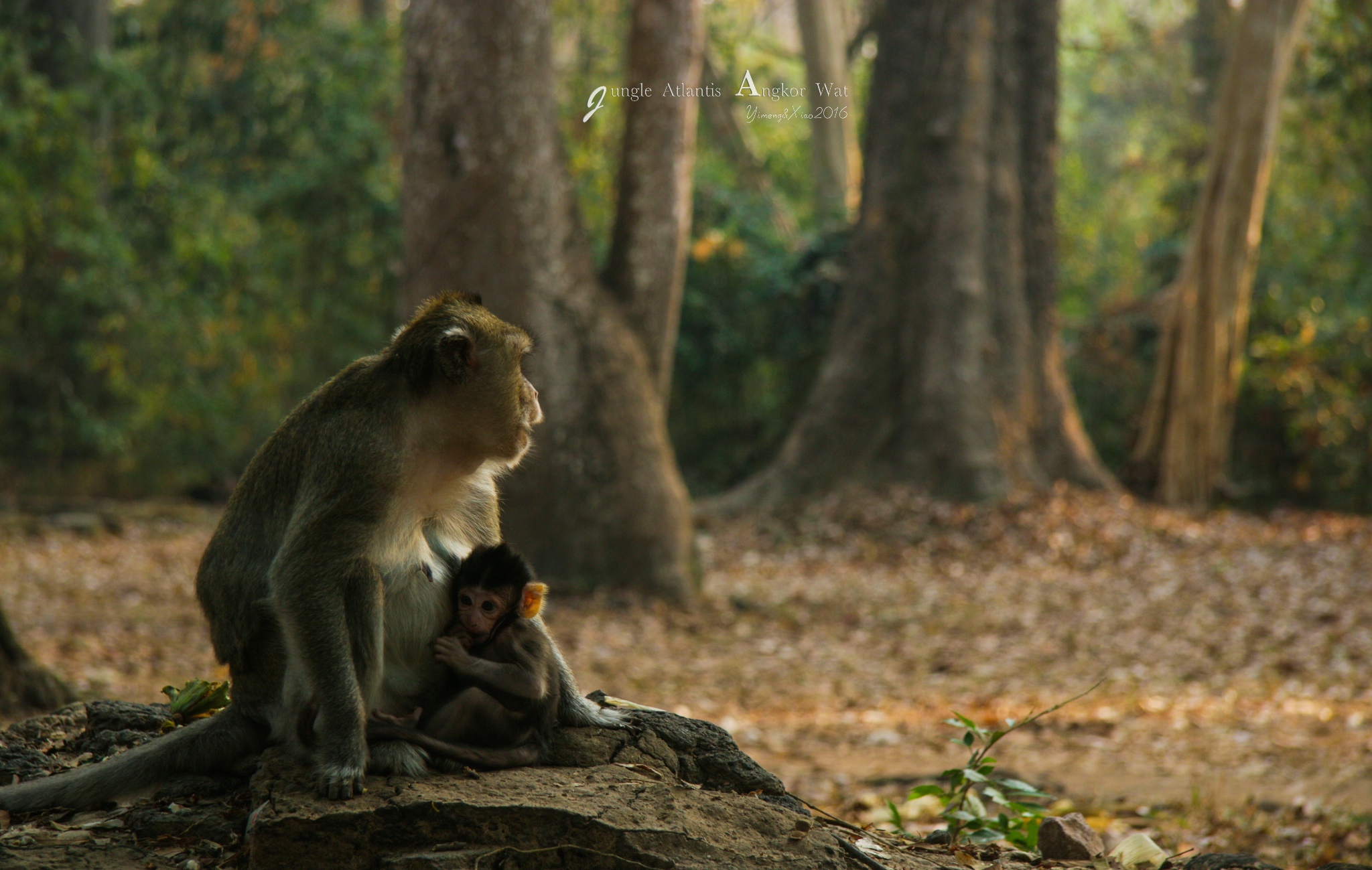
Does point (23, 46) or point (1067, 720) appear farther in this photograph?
point (23, 46)

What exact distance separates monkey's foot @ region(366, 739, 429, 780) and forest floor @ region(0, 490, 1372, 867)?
2709 millimetres

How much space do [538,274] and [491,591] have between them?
6.29 meters

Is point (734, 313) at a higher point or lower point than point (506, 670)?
higher

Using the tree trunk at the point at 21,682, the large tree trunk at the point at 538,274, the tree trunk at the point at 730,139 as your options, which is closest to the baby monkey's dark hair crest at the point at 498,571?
the tree trunk at the point at 21,682

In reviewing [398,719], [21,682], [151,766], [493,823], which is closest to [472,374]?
[398,719]

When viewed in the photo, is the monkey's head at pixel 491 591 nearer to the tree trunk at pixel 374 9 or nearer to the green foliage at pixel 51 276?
the green foliage at pixel 51 276

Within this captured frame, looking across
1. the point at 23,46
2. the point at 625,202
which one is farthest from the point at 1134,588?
the point at 23,46

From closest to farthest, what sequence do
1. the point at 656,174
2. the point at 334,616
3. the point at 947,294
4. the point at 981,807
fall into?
1. the point at 334,616
2. the point at 981,807
3. the point at 656,174
4. the point at 947,294

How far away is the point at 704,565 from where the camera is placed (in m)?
11.9

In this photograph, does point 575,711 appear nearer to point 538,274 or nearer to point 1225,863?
point 1225,863

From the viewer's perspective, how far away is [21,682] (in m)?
5.45

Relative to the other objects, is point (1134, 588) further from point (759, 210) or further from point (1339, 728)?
point (759, 210)

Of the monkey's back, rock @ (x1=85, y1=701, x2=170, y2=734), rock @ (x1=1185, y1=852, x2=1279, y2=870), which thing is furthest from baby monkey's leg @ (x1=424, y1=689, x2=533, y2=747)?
rock @ (x1=1185, y1=852, x2=1279, y2=870)

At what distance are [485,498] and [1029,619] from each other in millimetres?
6940
